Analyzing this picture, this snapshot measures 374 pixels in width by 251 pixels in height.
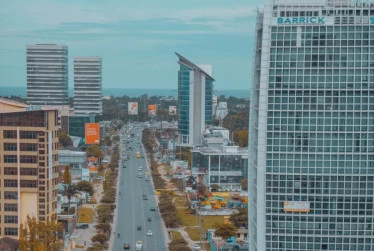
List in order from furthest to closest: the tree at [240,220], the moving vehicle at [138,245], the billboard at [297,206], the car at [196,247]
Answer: the tree at [240,220] → the car at [196,247] → the moving vehicle at [138,245] → the billboard at [297,206]

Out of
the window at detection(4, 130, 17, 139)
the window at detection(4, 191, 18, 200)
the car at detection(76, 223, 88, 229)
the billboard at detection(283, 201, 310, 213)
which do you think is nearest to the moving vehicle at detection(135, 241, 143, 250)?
the window at detection(4, 191, 18, 200)

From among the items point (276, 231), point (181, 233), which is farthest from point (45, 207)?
point (276, 231)

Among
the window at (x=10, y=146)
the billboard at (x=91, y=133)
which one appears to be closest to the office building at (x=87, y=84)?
the billboard at (x=91, y=133)

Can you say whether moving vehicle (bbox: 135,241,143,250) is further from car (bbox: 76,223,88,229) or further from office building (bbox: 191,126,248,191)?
office building (bbox: 191,126,248,191)

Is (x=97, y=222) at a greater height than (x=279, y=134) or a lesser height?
lesser

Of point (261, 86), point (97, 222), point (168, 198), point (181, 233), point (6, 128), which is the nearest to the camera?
point (261, 86)

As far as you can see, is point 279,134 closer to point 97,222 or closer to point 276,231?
point 276,231

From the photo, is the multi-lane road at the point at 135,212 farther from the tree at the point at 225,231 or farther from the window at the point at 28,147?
the window at the point at 28,147
